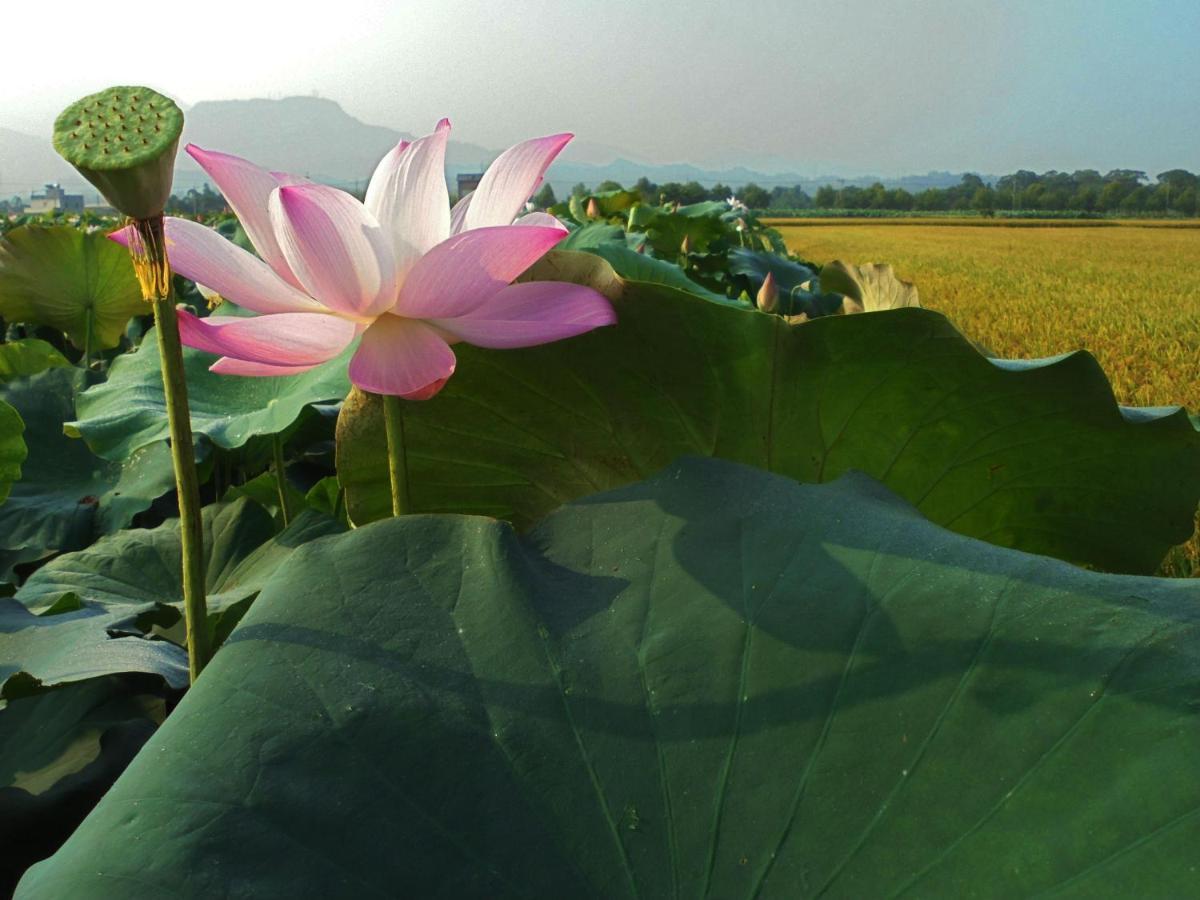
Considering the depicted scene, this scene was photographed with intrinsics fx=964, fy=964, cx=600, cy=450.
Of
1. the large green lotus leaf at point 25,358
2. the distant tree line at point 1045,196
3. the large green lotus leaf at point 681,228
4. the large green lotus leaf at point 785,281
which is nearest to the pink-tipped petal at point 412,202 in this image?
the large green lotus leaf at point 25,358

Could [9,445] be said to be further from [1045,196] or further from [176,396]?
[1045,196]

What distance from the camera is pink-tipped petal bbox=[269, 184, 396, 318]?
0.54 metres

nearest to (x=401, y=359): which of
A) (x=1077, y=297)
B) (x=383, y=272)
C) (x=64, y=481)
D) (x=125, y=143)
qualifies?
(x=383, y=272)

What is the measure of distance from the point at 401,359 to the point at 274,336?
0.25 ft

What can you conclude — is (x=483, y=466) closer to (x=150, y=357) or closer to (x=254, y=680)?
(x=254, y=680)

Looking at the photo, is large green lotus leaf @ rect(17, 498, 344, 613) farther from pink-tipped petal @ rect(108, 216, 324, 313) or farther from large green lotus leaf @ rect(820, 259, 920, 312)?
large green lotus leaf @ rect(820, 259, 920, 312)

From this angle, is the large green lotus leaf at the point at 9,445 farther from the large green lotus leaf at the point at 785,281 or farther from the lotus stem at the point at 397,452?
the large green lotus leaf at the point at 785,281

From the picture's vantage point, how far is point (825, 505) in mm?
608

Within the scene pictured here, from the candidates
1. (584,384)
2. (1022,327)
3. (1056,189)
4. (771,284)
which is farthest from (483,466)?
(1056,189)

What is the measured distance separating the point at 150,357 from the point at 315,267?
105 centimetres

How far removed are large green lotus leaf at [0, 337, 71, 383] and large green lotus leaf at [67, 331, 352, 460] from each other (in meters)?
0.58

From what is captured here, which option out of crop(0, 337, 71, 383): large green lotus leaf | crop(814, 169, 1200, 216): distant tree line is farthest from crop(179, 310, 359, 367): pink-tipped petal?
crop(814, 169, 1200, 216): distant tree line

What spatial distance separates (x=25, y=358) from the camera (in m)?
2.02

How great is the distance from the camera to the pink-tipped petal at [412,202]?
0.59 metres
